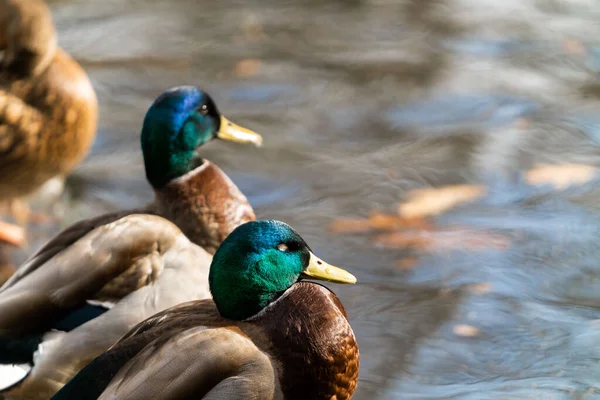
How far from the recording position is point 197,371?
2783 millimetres

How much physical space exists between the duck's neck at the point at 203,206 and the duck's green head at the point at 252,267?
0.84 m

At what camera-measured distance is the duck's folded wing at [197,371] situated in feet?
9.04

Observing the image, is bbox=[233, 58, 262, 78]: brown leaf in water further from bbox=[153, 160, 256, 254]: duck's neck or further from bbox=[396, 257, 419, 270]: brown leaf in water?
bbox=[153, 160, 256, 254]: duck's neck

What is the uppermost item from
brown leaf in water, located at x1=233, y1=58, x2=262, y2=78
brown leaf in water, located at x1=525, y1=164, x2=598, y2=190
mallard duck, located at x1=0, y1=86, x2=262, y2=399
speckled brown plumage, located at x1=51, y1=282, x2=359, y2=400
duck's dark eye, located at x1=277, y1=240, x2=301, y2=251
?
duck's dark eye, located at x1=277, y1=240, x2=301, y2=251

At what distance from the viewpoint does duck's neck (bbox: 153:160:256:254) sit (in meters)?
3.93

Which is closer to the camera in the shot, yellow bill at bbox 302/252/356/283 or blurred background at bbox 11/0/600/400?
yellow bill at bbox 302/252/356/283

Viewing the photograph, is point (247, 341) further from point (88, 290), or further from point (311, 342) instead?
point (88, 290)

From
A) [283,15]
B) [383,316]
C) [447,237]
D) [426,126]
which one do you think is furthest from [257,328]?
[283,15]

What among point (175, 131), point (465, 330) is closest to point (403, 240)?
point (465, 330)

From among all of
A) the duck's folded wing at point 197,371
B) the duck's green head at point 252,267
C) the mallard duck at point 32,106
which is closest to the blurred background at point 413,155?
the mallard duck at point 32,106

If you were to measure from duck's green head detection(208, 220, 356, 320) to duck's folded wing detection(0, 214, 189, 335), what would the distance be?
56cm

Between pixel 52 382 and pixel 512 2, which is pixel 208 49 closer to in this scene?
pixel 512 2

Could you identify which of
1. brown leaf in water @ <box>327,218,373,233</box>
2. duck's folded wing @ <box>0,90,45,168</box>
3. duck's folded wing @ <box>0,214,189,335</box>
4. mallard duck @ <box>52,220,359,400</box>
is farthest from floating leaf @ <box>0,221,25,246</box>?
mallard duck @ <box>52,220,359,400</box>

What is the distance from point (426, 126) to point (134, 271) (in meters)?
2.68
